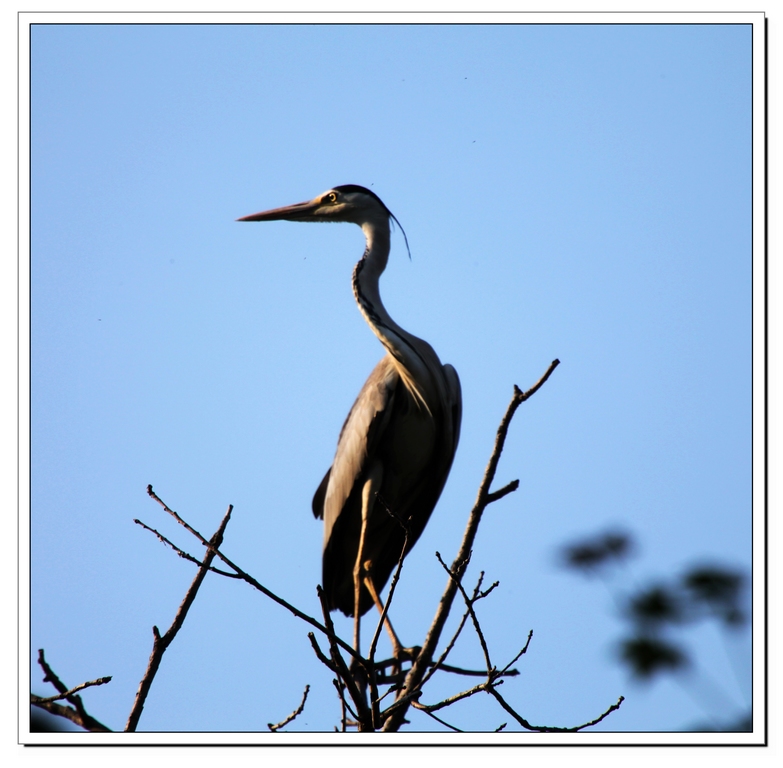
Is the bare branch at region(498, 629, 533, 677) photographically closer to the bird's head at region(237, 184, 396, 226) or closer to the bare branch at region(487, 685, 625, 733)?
the bare branch at region(487, 685, 625, 733)

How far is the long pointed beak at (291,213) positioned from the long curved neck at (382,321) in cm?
50

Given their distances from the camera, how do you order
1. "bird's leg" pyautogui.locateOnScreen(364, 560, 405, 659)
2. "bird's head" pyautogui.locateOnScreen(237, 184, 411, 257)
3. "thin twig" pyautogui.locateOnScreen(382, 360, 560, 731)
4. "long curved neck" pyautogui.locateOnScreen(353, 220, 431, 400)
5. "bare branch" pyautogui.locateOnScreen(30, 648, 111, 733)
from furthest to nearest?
"bird's head" pyautogui.locateOnScreen(237, 184, 411, 257) < "long curved neck" pyautogui.locateOnScreen(353, 220, 431, 400) < "bird's leg" pyautogui.locateOnScreen(364, 560, 405, 659) < "thin twig" pyautogui.locateOnScreen(382, 360, 560, 731) < "bare branch" pyautogui.locateOnScreen(30, 648, 111, 733)

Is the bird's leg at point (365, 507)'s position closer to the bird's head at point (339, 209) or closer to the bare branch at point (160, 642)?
the bird's head at point (339, 209)

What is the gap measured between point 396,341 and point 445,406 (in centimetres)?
40

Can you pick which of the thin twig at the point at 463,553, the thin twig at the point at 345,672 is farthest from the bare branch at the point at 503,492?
the thin twig at the point at 345,672

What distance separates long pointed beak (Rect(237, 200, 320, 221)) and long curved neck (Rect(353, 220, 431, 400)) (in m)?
0.50

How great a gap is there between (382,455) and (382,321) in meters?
0.61

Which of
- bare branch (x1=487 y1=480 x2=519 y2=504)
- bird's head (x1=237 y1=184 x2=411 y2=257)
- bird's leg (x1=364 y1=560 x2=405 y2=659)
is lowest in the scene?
bird's leg (x1=364 y1=560 x2=405 y2=659)

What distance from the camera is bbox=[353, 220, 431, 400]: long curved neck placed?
3836mm

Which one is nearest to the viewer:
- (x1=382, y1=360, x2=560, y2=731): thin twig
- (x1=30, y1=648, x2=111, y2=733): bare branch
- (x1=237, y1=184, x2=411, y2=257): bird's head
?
(x1=30, y1=648, x2=111, y2=733): bare branch

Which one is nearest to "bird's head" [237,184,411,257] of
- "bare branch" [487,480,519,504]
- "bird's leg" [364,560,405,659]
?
"bird's leg" [364,560,405,659]
